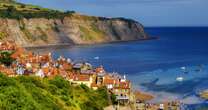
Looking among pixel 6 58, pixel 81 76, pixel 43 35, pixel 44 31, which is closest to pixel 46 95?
pixel 81 76

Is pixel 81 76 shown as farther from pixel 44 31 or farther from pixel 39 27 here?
pixel 39 27

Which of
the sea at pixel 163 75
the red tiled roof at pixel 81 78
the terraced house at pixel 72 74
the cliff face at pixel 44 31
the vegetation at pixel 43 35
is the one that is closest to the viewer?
the terraced house at pixel 72 74

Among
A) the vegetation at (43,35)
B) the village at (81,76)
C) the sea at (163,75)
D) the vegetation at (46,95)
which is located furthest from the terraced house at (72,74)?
the vegetation at (43,35)

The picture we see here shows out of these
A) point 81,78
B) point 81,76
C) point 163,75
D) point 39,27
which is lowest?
point 163,75

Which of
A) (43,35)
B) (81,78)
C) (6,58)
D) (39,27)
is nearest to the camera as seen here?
(81,78)

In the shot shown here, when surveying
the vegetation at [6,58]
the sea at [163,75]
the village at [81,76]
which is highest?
the vegetation at [6,58]

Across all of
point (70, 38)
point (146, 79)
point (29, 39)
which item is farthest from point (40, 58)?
point (70, 38)

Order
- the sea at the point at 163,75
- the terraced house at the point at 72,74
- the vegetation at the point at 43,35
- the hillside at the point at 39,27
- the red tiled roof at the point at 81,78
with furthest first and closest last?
1. the vegetation at the point at 43,35
2. the hillside at the point at 39,27
3. the sea at the point at 163,75
4. the red tiled roof at the point at 81,78
5. the terraced house at the point at 72,74

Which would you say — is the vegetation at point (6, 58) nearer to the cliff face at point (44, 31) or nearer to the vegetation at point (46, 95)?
the vegetation at point (46, 95)

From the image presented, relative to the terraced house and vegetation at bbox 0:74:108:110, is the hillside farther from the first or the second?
vegetation at bbox 0:74:108:110

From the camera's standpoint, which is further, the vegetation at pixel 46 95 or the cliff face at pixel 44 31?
the cliff face at pixel 44 31
